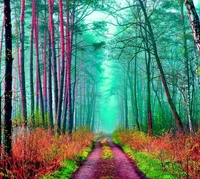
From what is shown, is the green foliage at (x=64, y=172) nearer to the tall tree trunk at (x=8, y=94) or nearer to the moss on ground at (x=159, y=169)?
the tall tree trunk at (x=8, y=94)

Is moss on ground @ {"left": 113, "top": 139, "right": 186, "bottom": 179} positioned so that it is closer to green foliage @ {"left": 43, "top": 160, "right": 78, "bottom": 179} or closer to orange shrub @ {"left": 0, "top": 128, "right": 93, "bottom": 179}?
green foliage @ {"left": 43, "top": 160, "right": 78, "bottom": 179}

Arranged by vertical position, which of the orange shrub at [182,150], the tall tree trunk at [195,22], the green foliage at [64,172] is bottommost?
the green foliage at [64,172]

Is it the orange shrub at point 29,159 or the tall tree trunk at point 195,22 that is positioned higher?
the tall tree trunk at point 195,22

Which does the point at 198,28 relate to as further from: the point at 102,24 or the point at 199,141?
the point at 102,24

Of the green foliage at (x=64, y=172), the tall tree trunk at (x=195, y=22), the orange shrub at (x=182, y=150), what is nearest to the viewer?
the tall tree trunk at (x=195, y=22)

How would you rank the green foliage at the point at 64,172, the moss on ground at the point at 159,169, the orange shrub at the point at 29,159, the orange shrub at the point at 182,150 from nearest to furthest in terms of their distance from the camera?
the orange shrub at the point at 29,159
the orange shrub at the point at 182,150
the moss on ground at the point at 159,169
the green foliage at the point at 64,172

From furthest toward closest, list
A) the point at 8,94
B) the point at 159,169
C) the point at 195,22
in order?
the point at 159,169
the point at 8,94
the point at 195,22

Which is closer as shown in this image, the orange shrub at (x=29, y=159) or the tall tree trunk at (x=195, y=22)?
the tall tree trunk at (x=195, y=22)

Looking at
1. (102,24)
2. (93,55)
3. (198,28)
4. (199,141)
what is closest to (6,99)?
(198,28)

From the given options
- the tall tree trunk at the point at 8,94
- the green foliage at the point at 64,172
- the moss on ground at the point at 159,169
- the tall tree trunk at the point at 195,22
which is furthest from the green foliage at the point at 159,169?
the tall tree trunk at the point at 8,94

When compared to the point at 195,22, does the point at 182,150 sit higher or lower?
lower

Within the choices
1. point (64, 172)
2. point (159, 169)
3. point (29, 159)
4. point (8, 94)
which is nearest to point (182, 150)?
point (159, 169)

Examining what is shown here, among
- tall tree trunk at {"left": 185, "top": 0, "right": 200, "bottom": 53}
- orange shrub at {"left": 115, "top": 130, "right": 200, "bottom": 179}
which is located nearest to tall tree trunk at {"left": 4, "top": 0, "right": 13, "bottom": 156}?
orange shrub at {"left": 115, "top": 130, "right": 200, "bottom": 179}

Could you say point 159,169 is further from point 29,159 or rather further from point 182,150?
point 29,159
